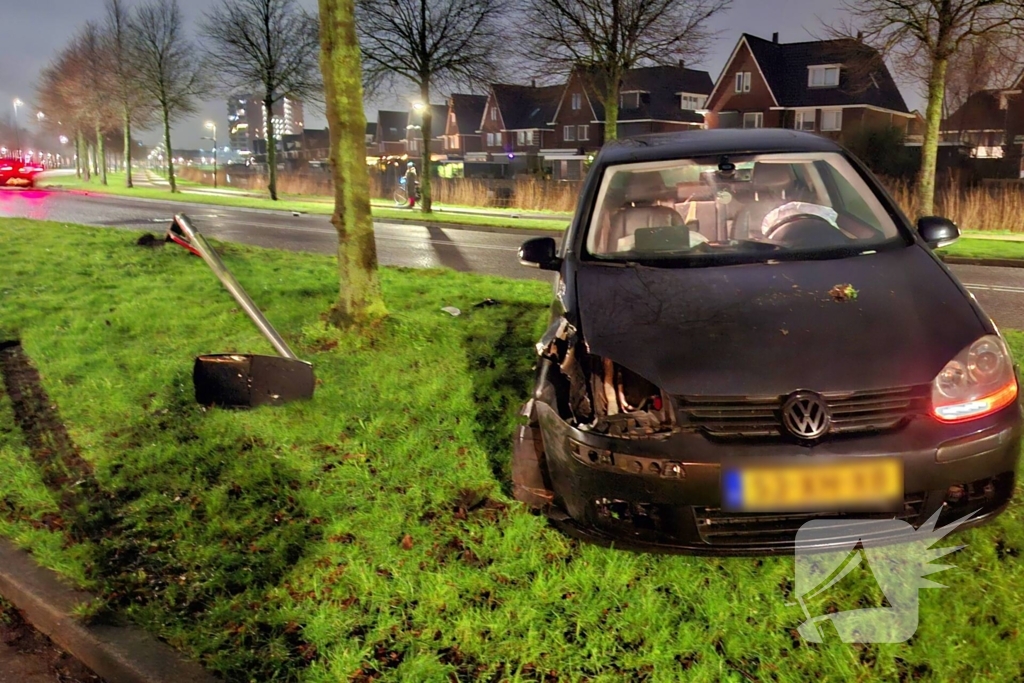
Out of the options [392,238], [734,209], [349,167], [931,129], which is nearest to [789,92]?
[931,129]

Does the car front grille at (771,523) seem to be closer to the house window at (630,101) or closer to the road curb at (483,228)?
the road curb at (483,228)

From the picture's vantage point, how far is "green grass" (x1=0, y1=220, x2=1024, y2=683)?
2572 millimetres

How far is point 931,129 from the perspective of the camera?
15.0 metres

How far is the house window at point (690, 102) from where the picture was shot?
62.7 metres

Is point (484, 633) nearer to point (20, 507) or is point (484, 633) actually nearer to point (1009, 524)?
point (1009, 524)

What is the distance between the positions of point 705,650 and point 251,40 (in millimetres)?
33946

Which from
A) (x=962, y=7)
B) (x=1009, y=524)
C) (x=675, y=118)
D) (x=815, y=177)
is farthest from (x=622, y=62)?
(x=675, y=118)

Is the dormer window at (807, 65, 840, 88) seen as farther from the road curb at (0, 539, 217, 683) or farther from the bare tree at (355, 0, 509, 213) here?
Answer: the road curb at (0, 539, 217, 683)

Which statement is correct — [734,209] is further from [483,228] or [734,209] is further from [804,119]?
[804,119]

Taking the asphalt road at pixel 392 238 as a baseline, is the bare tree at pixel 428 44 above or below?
above

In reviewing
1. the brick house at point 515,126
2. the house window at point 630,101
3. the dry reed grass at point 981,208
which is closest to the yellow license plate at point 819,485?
the dry reed grass at point 981,208

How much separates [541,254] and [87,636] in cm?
275

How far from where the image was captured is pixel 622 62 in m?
20.3

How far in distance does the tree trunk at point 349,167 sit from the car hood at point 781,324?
9.85ft
